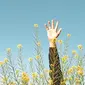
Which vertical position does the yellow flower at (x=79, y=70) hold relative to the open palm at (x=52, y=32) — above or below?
below

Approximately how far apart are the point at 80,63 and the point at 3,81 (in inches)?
74.4

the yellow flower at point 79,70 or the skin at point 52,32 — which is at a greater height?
the skin at point 52,32

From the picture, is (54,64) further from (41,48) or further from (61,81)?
(41,48)

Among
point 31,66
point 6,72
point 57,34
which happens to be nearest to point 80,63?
point 57,34

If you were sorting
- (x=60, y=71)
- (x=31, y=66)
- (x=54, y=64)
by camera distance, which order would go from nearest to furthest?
1. (x=54, y=64)
2. (x=60, y=71)
3. (x=31, y=66)

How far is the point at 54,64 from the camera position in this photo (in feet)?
14.1

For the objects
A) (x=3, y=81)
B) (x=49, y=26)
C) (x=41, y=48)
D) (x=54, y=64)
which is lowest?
(x=3, y=81)

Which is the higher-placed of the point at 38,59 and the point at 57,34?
the point at 57,34

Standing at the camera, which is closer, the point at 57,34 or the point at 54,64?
the point at 54,64

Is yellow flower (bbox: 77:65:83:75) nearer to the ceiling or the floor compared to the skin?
nearer to the floor

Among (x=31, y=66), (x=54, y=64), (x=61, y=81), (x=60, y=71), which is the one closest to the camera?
(x=54, y=64)

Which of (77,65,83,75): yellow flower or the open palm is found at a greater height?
the open palm

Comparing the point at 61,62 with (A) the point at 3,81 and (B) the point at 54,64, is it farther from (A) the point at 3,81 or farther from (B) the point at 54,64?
(A) the point at 3,81

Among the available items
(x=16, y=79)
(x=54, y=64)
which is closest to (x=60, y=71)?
(x=54, y=64)
